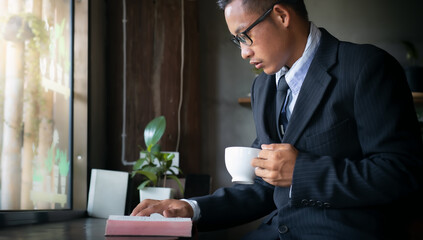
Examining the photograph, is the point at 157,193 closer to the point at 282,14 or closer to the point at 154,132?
the point at 154,132

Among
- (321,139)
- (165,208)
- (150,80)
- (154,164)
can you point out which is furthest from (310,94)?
(150,80)

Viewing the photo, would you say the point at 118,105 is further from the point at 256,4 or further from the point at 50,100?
the point at 256,4

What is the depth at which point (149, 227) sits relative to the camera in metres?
0.83

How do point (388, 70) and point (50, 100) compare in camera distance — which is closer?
point (388, 70)

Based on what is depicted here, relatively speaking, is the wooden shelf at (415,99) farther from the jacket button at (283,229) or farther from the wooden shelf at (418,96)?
the jacket button at (283,229)

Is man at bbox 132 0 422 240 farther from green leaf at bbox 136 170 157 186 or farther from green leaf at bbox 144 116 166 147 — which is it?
green leaf at bbox 144 116 166 147

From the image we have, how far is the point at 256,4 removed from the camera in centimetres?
119

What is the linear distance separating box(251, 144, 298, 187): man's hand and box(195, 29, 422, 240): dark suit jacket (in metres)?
0.02

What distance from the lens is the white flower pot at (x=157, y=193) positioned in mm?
1888

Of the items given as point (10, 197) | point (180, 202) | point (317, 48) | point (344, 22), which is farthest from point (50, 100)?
point (344, 22)

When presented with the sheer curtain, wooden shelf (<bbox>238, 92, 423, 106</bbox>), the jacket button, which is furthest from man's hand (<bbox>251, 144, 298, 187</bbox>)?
wooden shelf (<bbox>238, 92, 423, 106</bbox>)

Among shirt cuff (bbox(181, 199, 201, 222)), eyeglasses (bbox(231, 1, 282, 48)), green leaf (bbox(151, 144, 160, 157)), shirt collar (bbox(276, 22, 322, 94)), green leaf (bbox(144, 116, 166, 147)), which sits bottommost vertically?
shirt cuff (bbox(181, 199, 201, 222))

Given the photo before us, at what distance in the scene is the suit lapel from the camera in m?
1.06

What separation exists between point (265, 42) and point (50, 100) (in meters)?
1.03
